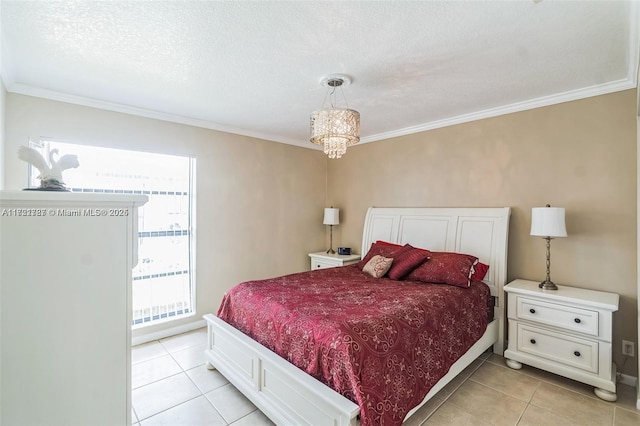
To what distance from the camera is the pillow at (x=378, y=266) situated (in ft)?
10.4

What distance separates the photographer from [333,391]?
5.41 feet

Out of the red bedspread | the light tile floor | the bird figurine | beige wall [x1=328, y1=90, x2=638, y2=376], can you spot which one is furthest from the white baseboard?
beige wall [x1=328, y1=90, x2=638, y2=376]

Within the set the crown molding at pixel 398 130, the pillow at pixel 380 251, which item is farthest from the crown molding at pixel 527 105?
the pillow at pixel 380 251

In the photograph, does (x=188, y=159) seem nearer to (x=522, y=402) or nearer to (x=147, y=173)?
(x=147, y=173)

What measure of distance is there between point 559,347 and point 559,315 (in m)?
0.27

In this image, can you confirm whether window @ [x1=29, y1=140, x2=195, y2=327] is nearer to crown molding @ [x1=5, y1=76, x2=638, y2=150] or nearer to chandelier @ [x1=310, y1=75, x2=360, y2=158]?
crown molding @ [x1=5, y1=76, x2=638, y2=150]

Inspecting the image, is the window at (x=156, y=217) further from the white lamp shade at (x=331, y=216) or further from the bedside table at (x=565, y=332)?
the bedside table at (x=565, y=332)

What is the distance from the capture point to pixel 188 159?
370cm

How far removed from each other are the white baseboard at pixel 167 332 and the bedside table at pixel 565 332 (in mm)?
3409

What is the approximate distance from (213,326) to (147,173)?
75.3 inches

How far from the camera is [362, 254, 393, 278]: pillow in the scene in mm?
3173

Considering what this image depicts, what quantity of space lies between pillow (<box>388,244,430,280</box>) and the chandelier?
4.53 ft

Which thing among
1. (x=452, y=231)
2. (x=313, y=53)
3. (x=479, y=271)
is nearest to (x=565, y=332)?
(x=479, y=271)

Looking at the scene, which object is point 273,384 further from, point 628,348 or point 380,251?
point 628,348
